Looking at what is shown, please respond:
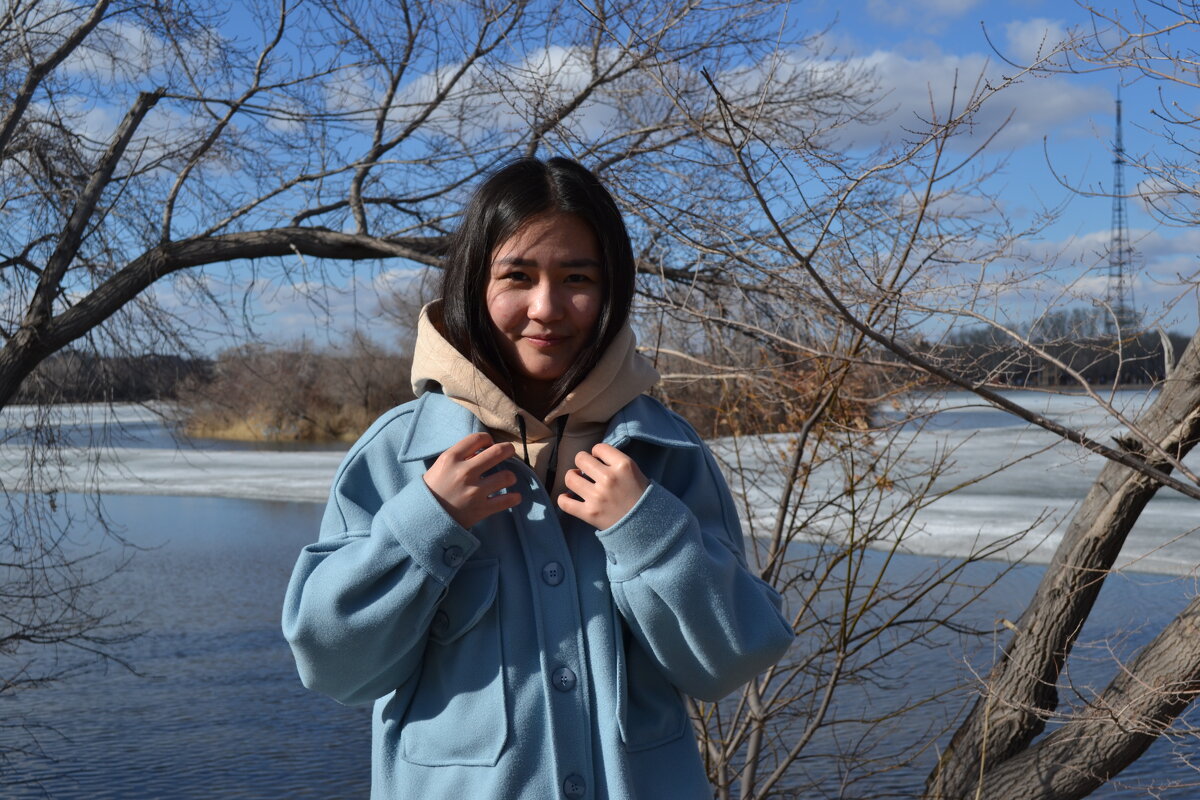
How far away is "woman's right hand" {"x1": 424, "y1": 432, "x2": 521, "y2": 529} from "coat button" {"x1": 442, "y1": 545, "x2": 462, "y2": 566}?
33 millimetres

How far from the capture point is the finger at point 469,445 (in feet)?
4.60

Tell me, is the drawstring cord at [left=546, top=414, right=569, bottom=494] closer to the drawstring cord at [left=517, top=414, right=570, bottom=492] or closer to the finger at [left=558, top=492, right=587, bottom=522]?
the drawstring cord at [left=517, top=414, right=570, bottom=492]

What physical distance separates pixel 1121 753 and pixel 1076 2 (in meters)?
2.44

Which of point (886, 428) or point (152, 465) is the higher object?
point (886, 428)

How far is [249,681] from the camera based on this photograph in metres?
7.32

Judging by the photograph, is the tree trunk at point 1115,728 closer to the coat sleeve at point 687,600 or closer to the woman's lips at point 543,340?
the coat sleeve at point 687,600

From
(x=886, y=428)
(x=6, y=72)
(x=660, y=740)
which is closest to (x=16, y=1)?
(x=6, y=72)

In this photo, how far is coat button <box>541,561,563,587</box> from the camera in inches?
58.5

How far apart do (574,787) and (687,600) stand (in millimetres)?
276

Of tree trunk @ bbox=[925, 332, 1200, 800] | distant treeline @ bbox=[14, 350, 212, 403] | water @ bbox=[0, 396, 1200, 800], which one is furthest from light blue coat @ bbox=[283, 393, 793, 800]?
distant treeline @ bbox=[14, 350, 212, 403]

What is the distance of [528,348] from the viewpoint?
5.09ft

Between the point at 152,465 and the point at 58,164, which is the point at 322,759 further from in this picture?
the point at 152,465

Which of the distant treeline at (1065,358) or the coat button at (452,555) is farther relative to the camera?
the distant treeline at (1065,358)

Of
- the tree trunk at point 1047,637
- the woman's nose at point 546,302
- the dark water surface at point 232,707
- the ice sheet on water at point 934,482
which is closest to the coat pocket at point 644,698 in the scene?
the woman's nose at point 546,302
